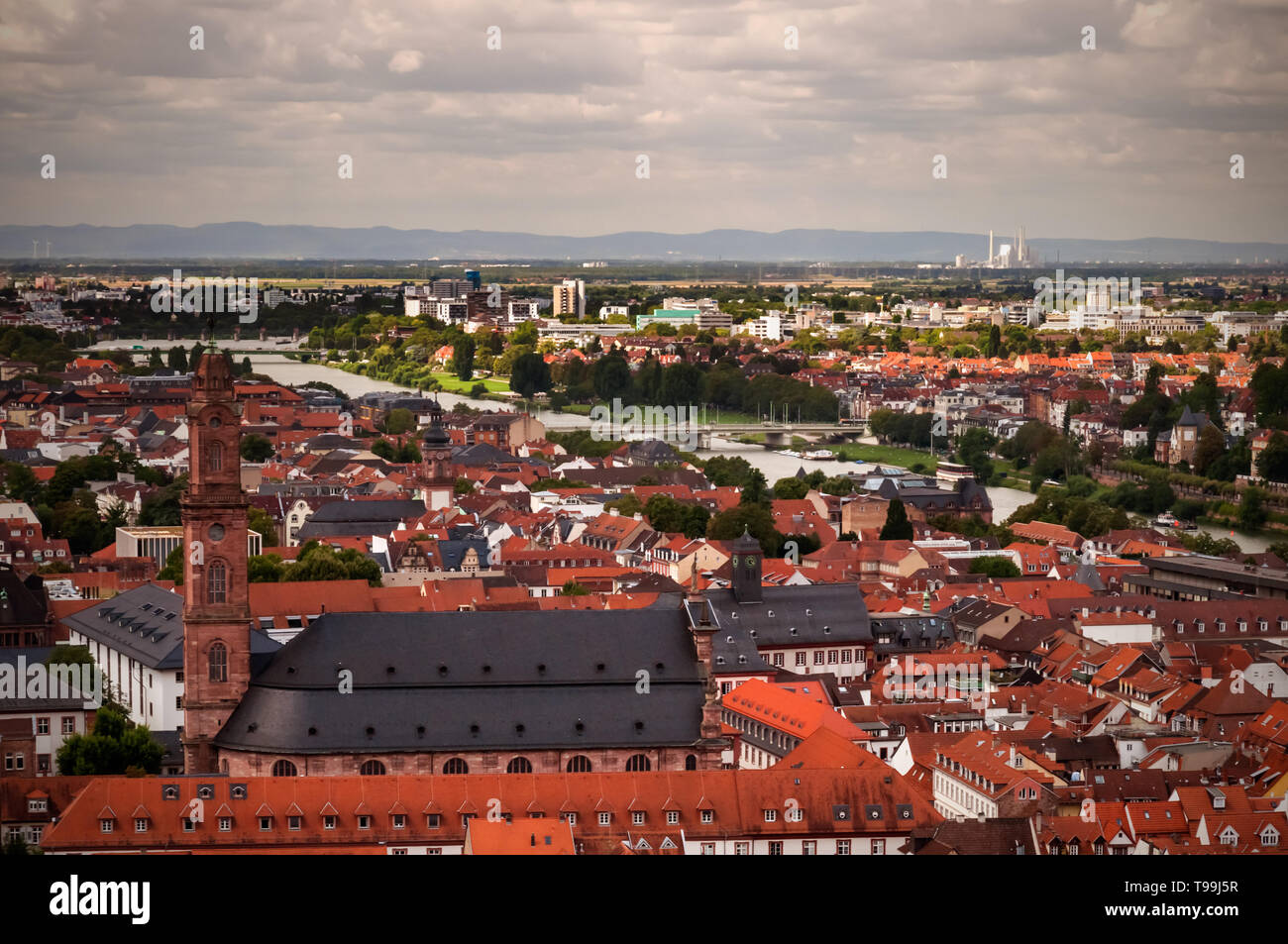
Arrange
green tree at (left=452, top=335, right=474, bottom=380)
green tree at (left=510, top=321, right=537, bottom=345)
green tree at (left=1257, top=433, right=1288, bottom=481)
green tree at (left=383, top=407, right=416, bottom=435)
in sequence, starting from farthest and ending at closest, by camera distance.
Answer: green tree at (left=510, top=321, right=537, bottom=345) → green tree at (left=452, top=335, right=474, bottom=380) → green tree at (left=383, top=407, right=416, bottom=435) → green tree at (left=1257, top=433, right=1288, bottom=481)

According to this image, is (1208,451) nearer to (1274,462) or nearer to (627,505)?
(1274,462)

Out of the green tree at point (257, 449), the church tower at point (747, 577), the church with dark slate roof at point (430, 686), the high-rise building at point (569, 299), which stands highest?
the high-rise building at point (569, 299)

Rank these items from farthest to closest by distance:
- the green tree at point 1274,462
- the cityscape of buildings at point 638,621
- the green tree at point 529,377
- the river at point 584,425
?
the green tree at point 529,377 < the green tree at point 1274,462 < the river at point 584,425 < the cityscape of buildings at point 638,621

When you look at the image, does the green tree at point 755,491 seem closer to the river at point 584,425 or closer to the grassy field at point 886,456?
the river at point 584,425

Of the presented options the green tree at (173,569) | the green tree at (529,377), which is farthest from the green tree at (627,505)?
the green tree at (529,377)

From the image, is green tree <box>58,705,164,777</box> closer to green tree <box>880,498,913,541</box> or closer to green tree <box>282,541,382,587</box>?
green tree <box>282,541,382,587</box>

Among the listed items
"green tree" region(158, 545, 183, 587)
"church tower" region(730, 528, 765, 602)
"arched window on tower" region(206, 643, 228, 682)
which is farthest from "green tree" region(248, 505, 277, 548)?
"arched window on tower" region(206, 643, 228, 682)
